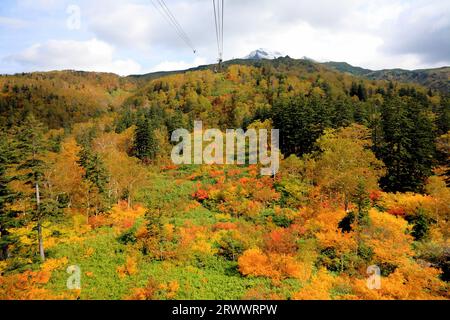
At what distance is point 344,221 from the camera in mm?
27969

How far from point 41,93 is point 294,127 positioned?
20124 centimetres

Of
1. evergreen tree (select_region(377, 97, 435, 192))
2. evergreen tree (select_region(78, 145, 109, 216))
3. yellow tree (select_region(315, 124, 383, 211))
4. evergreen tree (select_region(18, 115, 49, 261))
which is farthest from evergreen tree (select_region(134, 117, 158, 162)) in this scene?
evergreen tree (select_region(377, 97, 435, 192))

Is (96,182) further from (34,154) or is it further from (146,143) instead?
(146,143)

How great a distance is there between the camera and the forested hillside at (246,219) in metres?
21.3

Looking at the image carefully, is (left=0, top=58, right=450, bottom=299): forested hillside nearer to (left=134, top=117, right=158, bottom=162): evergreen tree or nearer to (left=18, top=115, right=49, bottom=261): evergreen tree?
(left=18, top=115, right=49, bottom=261): evergreen tree

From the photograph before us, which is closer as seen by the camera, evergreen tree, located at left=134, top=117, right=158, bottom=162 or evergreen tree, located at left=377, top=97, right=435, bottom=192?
evergreen tree, located at left=377, top=97, right=435, bottom=192

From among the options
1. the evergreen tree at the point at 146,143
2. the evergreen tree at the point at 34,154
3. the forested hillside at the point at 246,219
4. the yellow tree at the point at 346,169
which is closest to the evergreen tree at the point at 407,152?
the forested hillside at the point at 246,219

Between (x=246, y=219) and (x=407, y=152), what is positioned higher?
(x=407, y=152)

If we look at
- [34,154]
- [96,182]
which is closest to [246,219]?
[96,182]

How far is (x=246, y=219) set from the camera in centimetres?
3603

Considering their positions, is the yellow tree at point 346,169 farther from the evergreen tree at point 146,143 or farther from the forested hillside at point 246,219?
the evergreen tree at point 146,143

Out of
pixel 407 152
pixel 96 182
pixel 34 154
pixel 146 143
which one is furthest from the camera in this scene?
pixel 146 143

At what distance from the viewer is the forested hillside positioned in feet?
69.8
